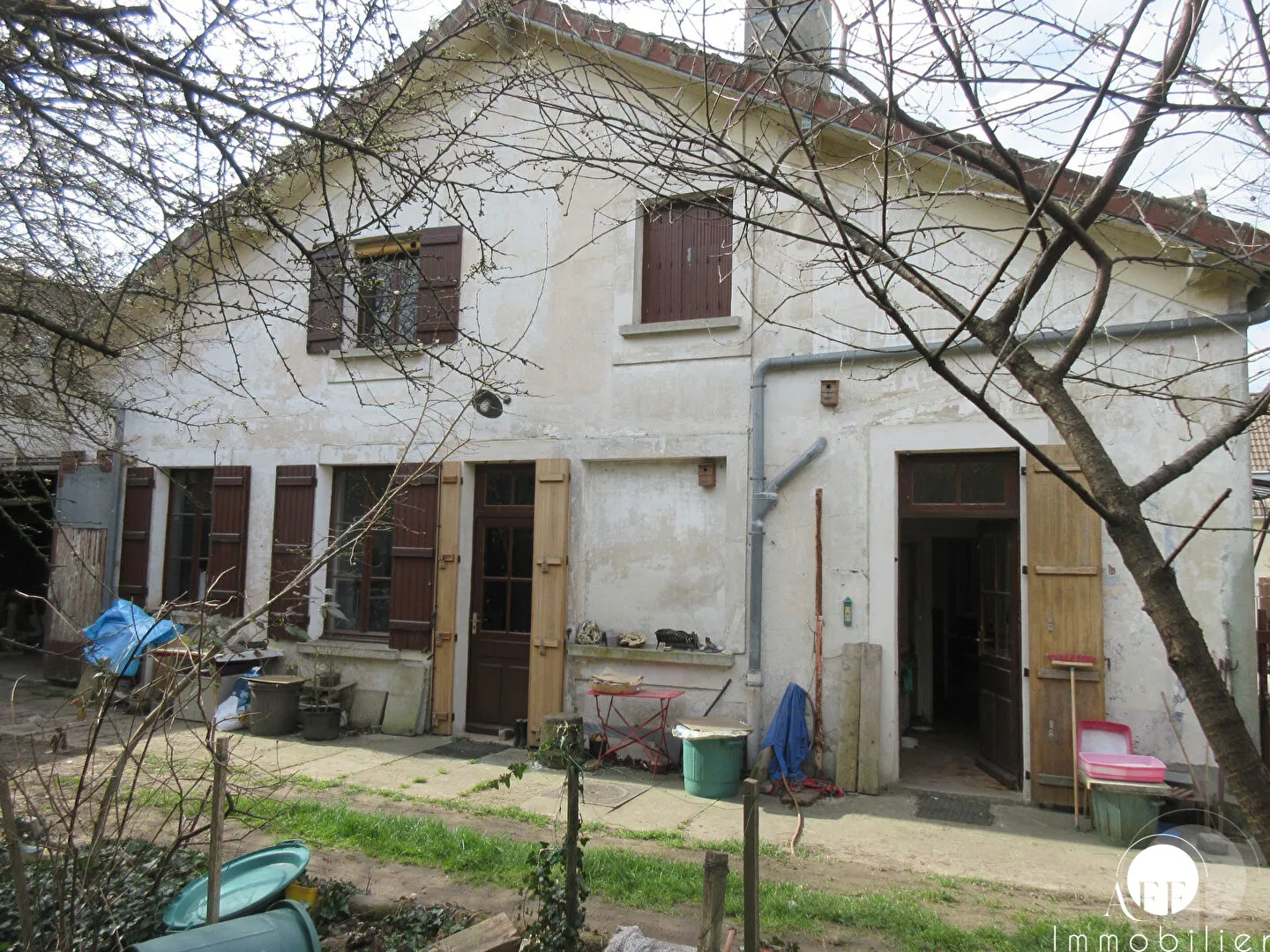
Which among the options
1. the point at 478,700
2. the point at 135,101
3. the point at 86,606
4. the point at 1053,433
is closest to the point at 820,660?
the point at 1053,433

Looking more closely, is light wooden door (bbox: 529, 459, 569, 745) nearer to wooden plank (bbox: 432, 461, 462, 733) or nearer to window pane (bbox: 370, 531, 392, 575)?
wooden plank (bbox: 432, 461, 462, 733)

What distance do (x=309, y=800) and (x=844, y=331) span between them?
18.1 ft

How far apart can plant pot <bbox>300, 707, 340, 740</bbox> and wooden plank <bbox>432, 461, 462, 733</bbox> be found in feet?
3.20

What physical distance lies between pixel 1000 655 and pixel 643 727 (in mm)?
3113

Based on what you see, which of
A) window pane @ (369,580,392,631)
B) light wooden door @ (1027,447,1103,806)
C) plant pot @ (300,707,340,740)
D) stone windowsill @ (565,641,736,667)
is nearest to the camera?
light wooden door @ (1027,447,1103,806)

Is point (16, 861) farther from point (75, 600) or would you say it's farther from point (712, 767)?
point (75, 600)

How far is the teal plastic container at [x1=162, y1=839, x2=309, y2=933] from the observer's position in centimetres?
347

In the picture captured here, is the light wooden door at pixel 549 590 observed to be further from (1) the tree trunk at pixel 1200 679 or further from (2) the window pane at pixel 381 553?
(1) the tree trunk at pixel 1200 679

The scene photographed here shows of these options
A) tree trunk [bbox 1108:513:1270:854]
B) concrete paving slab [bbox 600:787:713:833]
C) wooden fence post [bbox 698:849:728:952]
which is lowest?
concrete paving slab [bbox 600:787:713:833]

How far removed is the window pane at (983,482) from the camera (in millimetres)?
6707

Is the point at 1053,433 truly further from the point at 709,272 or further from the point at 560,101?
the point at 560,101

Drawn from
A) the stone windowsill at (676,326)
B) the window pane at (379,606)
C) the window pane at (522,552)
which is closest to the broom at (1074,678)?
the stone windowsill at (676,326)

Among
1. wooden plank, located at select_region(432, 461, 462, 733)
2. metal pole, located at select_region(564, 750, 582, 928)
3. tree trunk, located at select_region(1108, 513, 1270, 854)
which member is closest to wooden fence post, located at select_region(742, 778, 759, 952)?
metal pole, located at select_region(564, 750, 582, 928)

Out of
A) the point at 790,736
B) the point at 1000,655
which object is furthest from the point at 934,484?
the point at 790,736
